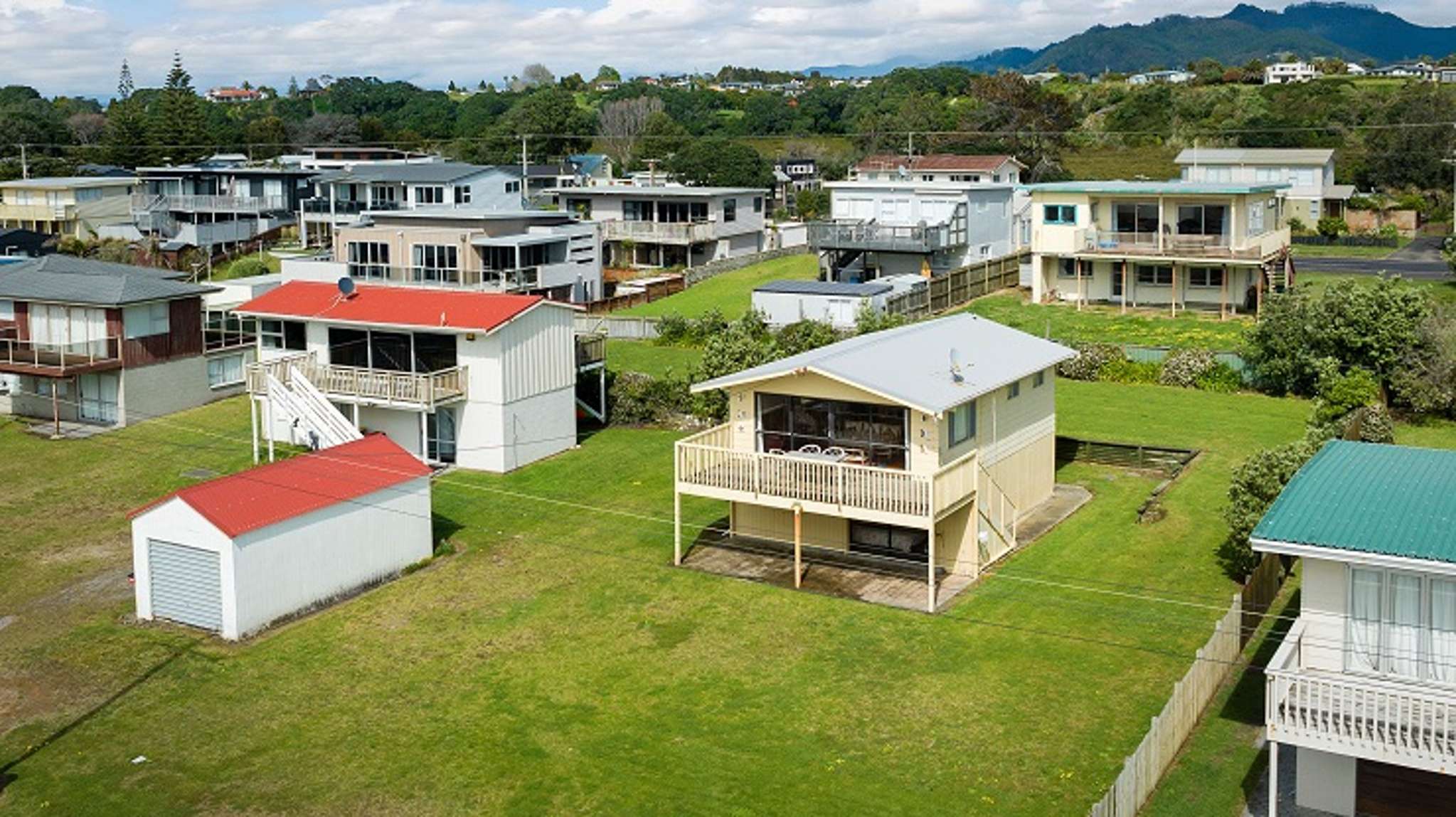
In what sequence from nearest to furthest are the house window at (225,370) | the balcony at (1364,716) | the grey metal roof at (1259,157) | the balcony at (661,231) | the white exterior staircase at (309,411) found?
the balcony at (1364,716), the white exterior staircase at (309,411), the house window at (225,370), the balcony at (661,231), the grey metal roof at (1259,157)

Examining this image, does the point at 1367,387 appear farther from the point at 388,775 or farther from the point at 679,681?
the point at 388,775

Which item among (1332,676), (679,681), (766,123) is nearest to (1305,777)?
(1332,676)

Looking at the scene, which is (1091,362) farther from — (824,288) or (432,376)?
(432,376)

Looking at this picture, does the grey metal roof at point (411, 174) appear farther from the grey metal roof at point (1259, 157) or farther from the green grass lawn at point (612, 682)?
the green grass lawn at point (612, 682)

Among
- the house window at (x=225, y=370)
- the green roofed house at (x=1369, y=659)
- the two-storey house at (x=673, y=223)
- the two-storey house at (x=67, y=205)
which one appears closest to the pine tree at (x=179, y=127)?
the two-storey house at (x=67, y=205)

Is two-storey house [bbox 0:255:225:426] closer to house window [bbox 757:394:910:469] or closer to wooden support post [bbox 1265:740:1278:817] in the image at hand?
house window [bbox 757:394:910:469]

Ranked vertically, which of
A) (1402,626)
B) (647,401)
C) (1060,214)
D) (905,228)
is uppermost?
(1060,214)

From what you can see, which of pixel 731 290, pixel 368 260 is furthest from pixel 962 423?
pixel 731 290
